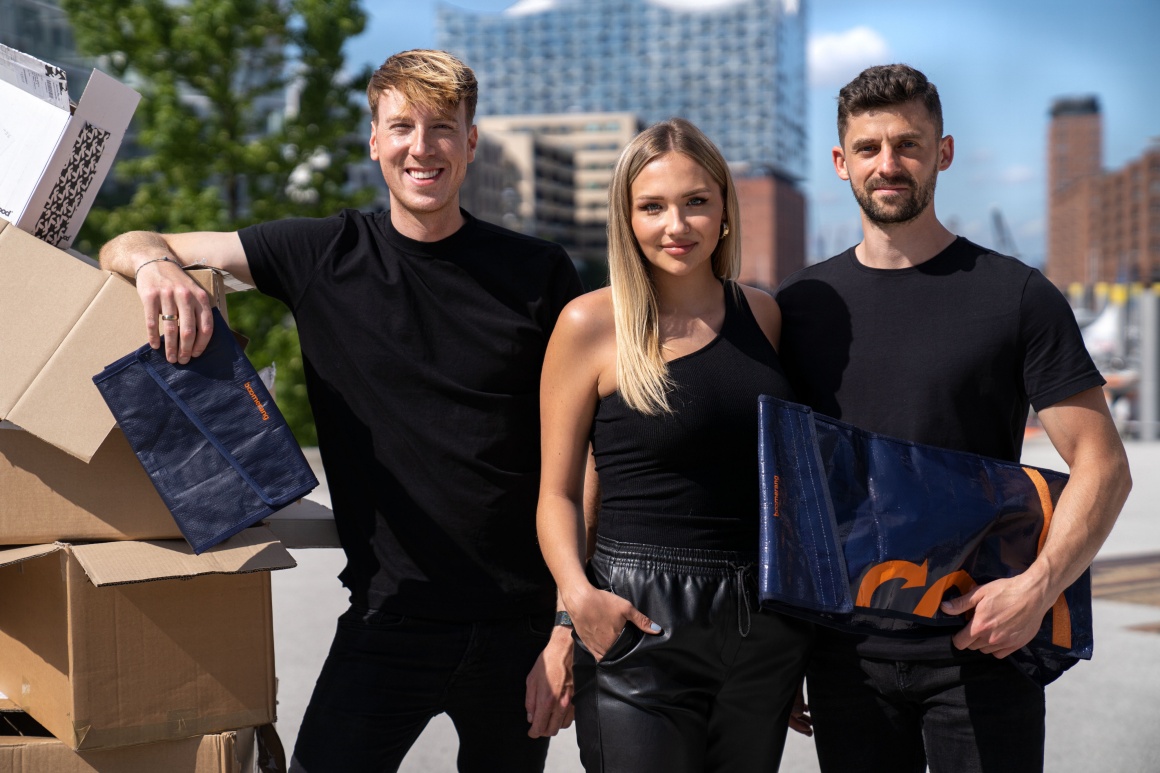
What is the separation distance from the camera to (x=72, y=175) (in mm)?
2484

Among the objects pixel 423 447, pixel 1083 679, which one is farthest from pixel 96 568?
pixel 1083 679

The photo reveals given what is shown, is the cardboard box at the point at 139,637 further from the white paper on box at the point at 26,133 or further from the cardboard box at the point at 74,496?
the white paper on box at the point at 26,133

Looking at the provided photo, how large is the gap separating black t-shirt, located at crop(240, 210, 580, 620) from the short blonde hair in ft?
1.11

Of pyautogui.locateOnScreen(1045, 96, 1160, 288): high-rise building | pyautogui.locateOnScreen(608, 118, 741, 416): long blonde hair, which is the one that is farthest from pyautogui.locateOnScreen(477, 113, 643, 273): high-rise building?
pyautogui.locateOnScreen(608, 118, 741, 416): long blonde hair

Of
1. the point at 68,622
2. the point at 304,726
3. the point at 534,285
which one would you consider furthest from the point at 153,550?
the point at 534,285

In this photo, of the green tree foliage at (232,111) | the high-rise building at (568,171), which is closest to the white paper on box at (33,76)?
the green tree foliage at (232,111)

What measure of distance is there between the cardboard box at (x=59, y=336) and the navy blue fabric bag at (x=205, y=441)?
0.27 feet

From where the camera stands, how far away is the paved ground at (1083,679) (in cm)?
461

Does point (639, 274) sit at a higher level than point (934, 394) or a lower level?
higher

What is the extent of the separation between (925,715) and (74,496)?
73.5 inches

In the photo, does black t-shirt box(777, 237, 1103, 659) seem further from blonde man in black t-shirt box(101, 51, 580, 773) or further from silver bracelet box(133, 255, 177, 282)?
silver bracelet box(133, 255, 177, 282)

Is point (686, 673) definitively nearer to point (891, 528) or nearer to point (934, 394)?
point (891, 528)

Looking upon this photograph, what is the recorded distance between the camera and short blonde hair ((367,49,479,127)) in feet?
8.46

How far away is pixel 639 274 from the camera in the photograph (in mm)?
2338
